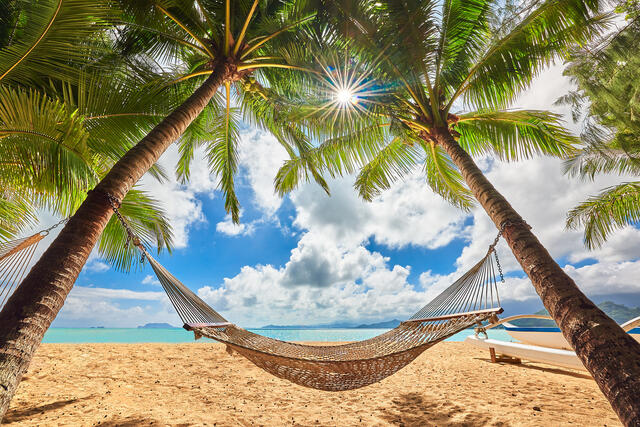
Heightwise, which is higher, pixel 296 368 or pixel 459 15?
pixel 459 15

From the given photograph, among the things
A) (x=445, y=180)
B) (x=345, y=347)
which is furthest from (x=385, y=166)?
(x=345, y=347)

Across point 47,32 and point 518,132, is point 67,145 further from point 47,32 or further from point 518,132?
point 518,132

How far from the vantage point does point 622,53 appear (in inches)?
131

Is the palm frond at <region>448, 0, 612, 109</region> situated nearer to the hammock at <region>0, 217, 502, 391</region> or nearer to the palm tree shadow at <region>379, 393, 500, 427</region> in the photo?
the hammock at <region>0, 217, 502, 391</region>

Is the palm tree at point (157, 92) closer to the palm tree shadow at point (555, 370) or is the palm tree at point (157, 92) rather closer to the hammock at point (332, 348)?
the hammock at point (332, 348)

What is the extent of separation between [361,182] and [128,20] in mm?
3523

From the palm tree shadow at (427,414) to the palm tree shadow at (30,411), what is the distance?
8.23 feet

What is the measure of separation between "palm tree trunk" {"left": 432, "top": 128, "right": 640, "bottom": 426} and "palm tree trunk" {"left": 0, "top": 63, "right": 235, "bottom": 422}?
80.5 inches

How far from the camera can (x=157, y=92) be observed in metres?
2.84

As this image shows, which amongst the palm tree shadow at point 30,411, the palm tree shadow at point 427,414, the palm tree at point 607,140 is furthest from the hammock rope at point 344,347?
the palm tree at point 607,140

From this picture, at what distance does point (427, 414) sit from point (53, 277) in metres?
2.58

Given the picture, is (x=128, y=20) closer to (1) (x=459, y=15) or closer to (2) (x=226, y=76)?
(2) (x=226, y=76)

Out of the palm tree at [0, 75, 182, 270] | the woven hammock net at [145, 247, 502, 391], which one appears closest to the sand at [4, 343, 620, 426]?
the woven hammock net at [145, 247, 502, 391]

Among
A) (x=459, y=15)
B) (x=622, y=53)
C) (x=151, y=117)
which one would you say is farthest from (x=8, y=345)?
(x=622, y=53)
